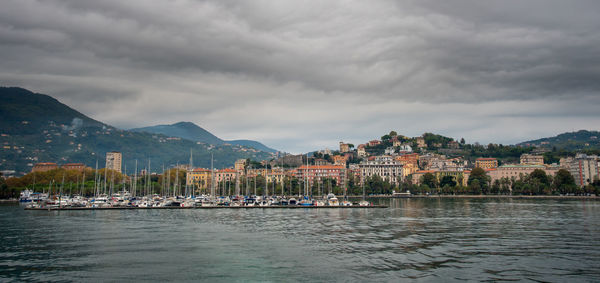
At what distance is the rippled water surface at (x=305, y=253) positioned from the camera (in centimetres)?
2395

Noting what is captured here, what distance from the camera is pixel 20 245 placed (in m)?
34.7

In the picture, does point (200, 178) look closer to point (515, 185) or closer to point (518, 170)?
point (515, 185)

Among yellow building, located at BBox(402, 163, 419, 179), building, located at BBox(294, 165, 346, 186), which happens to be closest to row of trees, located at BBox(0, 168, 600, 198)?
building, located at BBox(294, 165, 346, 186)

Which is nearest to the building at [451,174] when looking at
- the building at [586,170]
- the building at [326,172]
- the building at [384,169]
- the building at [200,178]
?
the building at [384,169]

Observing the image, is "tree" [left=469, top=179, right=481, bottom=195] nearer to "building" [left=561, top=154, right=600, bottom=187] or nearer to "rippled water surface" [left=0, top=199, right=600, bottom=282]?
"building" [left=561, top=154, right=600, bottom=187]

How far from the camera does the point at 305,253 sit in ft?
100

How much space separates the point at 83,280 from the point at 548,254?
29858 millimetres

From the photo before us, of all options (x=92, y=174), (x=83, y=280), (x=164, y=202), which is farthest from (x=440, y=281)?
(x=92, y=174)

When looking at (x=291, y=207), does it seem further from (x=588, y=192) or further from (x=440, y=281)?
(x=588, y=192)

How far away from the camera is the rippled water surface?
24.0m

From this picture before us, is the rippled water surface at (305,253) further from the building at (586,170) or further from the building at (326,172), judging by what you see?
the building at (586,170)

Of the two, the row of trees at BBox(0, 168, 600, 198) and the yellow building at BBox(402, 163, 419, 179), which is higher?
the yellow building at BBox(402, 163, 419, 179)

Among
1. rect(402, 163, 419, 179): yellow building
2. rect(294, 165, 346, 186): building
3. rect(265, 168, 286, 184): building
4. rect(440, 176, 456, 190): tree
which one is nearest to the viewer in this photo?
rect(440, 176, 456, 190): tree

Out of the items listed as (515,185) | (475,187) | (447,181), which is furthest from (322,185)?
(515,185)
